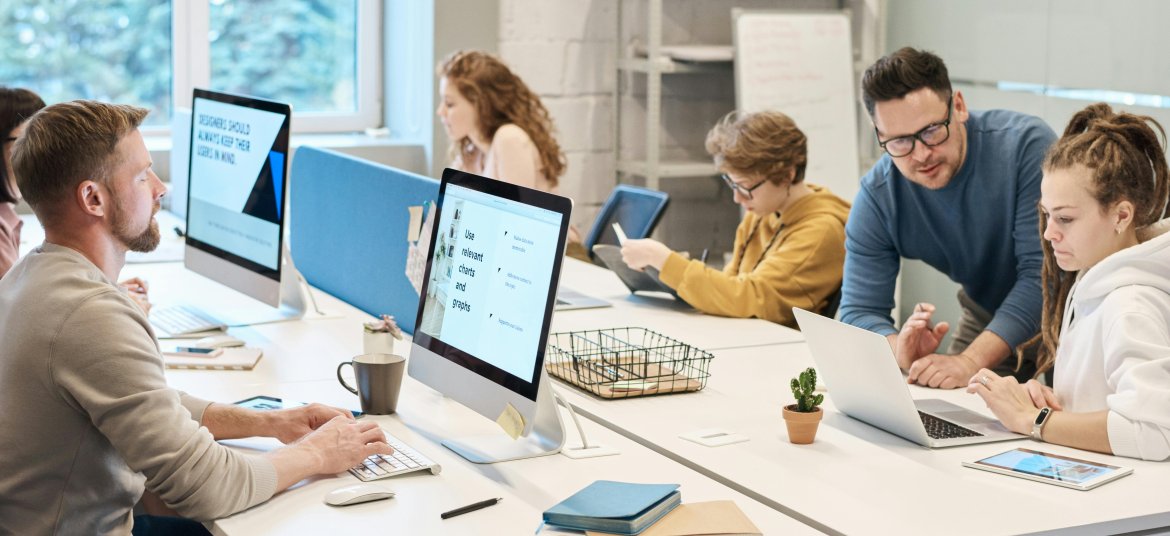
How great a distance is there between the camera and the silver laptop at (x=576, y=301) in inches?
115

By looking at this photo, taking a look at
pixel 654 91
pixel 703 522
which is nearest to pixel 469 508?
pixel 703 522

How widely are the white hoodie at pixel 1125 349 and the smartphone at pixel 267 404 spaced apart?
1.13 metres

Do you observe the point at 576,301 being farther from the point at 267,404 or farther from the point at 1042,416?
the point at 1042,416

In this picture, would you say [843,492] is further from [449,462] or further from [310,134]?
[310,134]

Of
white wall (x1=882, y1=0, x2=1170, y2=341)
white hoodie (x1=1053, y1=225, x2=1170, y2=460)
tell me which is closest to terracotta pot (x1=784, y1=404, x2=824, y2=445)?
white hoodie (x1=1053, y1=225, x2=1170, y2=460)

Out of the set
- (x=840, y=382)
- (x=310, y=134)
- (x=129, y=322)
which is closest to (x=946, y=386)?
(x=840, y=382)

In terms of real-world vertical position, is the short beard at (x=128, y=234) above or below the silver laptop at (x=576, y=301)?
above

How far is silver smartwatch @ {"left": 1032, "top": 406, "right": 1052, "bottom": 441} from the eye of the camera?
74.9 inches

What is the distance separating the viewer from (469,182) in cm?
186

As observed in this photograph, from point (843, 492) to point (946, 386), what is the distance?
65 centimetres

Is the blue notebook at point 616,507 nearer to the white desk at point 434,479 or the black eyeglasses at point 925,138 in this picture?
the white desk at point 434,479

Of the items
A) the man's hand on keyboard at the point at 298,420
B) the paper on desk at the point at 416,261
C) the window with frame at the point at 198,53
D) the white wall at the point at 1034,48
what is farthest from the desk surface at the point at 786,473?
the window with frame at the point at 198,53

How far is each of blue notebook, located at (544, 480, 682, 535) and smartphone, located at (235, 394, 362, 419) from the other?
0.58 metres

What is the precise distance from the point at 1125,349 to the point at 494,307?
906 mm
